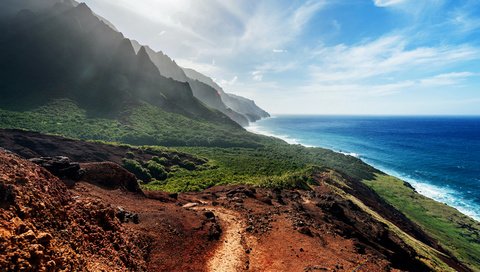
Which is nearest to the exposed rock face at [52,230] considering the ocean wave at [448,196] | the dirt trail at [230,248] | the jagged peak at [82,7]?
the dirt trail at [230,248]

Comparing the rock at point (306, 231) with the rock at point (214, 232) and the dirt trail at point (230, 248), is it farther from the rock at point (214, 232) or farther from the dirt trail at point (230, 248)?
the rock at point (214, 232)

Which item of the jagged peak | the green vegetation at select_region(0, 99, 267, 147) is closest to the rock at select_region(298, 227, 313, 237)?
the green vegetation at select_region(0, 99, 267, 147)

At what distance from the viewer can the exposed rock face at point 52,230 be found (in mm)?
8867

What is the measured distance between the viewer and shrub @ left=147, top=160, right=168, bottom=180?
169 ft

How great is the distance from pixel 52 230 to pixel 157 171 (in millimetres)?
42510

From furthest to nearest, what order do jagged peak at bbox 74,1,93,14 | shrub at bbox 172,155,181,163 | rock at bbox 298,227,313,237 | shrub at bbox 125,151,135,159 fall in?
1. jagged peak at bbox 74,1,93,14
2. shrub at bbox 172,155,181,163
3. shrub at bbox 125,151,135,159
4. rock at bbox 298,227,313,237

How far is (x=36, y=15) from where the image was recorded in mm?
130750

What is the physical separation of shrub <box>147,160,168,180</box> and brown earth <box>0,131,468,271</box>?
63.9ft

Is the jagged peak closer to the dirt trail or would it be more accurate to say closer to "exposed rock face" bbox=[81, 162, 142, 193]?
"exposed rock face" bbox=[81, 162, 142, 193]

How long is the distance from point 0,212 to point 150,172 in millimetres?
43780

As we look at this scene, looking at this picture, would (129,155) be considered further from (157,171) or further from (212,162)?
(212,162)

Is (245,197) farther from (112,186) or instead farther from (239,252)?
(112,186)

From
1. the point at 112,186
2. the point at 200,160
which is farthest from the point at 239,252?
the point at 200,160

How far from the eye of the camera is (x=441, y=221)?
5462 cm
